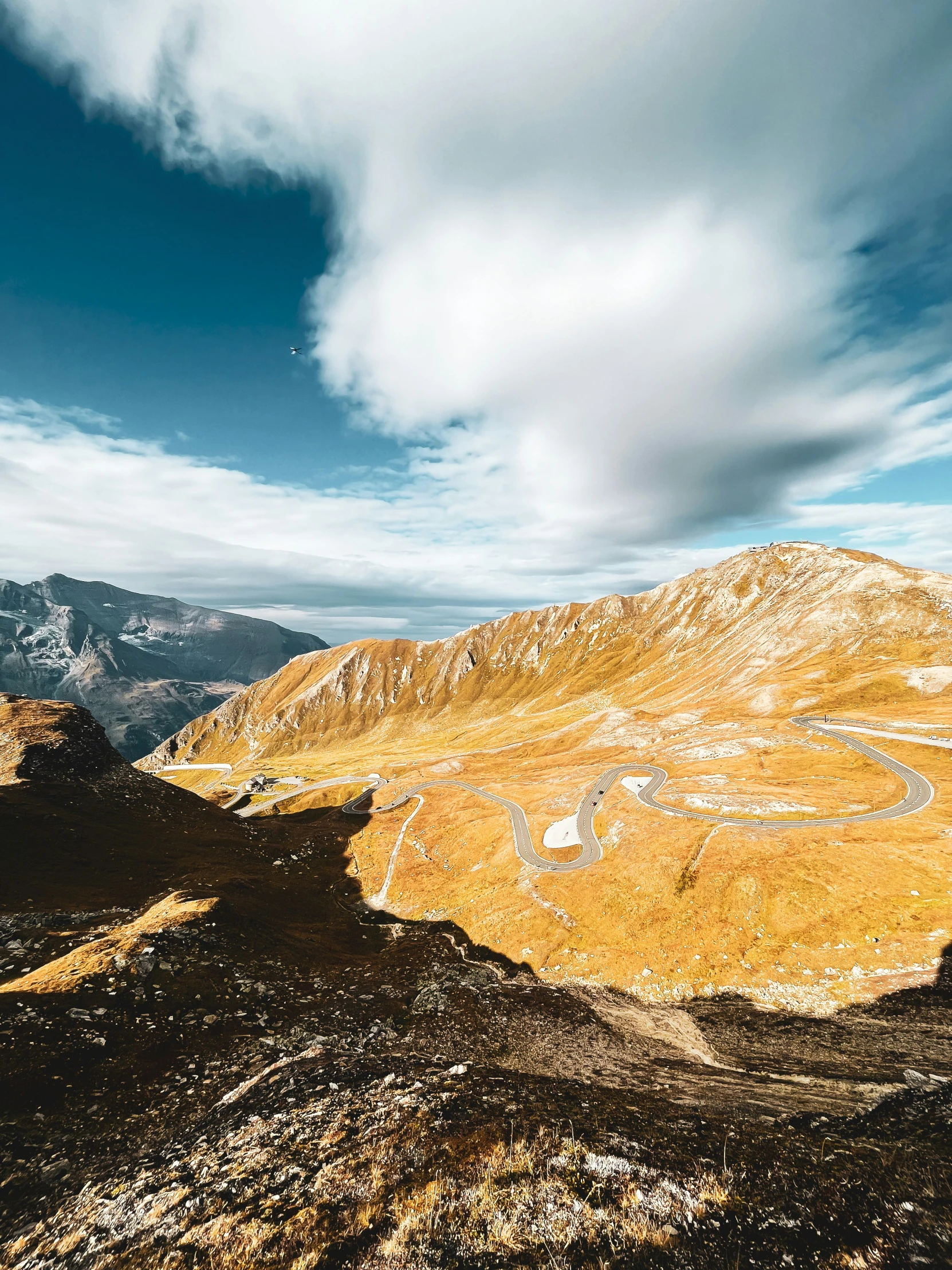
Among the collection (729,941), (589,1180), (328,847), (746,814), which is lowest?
(328,847)

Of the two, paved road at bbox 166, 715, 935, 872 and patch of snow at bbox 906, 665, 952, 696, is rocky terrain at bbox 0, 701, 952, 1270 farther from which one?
patch of snow at bbox 906, 665, 952, 696

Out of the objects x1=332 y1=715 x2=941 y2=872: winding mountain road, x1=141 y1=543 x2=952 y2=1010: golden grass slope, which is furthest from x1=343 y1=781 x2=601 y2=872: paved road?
x1=141 y1=543 x2=952 y2=1010: golden grass slope

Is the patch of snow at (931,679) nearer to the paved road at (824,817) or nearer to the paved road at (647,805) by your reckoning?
the paved road at (647,805)

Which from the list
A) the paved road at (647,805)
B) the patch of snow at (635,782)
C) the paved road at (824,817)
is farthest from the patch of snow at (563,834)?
the patch of snow at (635,782)

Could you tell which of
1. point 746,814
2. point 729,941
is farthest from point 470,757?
point 729,941

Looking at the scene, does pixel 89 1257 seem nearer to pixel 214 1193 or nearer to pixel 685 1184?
pixel 214 1193

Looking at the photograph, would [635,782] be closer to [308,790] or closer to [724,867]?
[724,867]

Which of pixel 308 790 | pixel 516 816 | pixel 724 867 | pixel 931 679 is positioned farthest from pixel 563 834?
pixel 931 679
